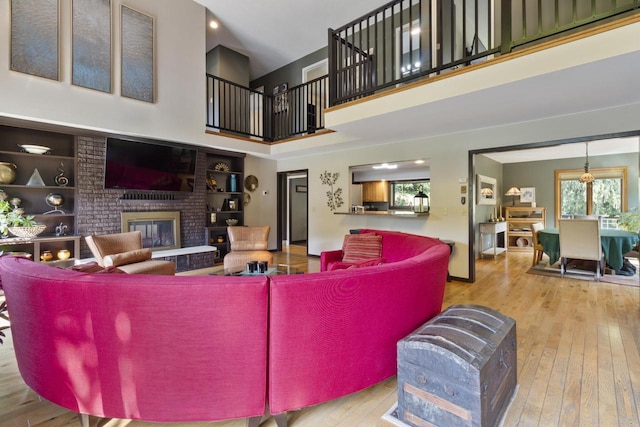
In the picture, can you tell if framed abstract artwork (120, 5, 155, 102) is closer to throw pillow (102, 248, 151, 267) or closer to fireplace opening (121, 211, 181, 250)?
fireplace opening (121, 211, 181, 250)

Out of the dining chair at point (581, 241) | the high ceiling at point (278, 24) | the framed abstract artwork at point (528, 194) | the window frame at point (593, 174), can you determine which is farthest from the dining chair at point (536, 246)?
the high ceiling at point (278, 24)

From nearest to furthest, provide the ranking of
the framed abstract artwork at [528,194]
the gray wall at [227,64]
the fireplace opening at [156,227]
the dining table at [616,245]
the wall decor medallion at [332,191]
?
1. the dining table at [616,245]
2. the fireplace opening at [156,227]
3. the wall decor medallion at [332,191]
4. the gray wall at [227,64]
5. the framed abstract artwork at [528,194]

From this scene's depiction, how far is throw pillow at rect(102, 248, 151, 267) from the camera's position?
3.55 metres

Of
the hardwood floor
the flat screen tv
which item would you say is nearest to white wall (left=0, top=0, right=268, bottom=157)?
the flat screen tv

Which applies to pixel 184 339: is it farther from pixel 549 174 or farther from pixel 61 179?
pixel 549 174

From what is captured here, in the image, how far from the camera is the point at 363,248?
3719mm

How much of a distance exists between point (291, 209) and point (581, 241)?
6279 mm

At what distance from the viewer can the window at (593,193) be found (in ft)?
23.3

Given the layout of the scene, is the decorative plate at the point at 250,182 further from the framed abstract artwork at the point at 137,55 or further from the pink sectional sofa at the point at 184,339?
the pink sectional sofa at the point at 184,339

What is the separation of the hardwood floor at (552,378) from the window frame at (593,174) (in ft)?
13.6

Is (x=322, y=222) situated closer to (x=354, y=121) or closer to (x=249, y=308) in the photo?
(x=354, y=121)

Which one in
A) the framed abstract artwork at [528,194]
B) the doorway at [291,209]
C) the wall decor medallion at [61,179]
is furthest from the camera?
the framed abstract artwork at [528,194]

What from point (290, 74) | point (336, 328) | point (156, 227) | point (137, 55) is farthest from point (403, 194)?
point (336, 328)

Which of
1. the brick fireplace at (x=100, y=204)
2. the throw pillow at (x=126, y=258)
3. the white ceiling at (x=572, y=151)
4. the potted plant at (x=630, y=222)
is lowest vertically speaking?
the throw pillow at (x=126, y=258)
